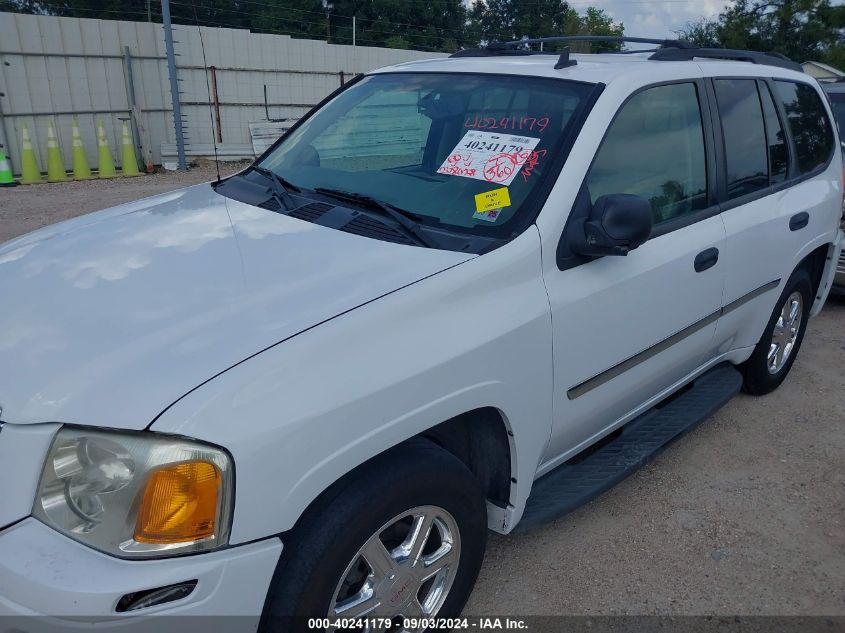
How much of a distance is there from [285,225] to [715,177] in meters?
1.93

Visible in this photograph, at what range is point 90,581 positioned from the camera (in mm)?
1582

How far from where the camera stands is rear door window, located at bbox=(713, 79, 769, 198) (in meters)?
3.37

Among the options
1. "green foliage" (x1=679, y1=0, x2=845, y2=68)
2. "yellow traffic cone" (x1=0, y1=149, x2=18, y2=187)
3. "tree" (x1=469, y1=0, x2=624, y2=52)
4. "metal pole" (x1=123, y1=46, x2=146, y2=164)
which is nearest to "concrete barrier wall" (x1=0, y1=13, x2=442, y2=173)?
"metal pole" (x1=123, y1=46, x2=146, y2=164)

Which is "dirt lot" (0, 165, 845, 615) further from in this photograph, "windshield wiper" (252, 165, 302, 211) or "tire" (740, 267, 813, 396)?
"windshield wiper" (252, 165, 302, 211)

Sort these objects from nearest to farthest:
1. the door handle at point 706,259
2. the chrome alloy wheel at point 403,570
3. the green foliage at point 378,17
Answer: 1. the chrome alloy wheel at point 403,570
2. the door handle at point 706,259
3. the green foliage at point 378,17

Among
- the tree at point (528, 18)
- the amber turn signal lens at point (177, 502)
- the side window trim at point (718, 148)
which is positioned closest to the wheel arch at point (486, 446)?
the amber turn signal lens at point (177, 502)

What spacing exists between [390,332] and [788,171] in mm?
2866

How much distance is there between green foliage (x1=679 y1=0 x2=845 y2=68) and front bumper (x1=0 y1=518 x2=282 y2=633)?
3278 cm

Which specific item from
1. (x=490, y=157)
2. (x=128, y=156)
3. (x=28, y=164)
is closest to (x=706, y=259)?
(x=490, y=157)

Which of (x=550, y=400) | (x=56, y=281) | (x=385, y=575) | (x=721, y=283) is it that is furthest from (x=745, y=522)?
(x=56, y=281)

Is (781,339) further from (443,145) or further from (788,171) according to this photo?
(443,145)

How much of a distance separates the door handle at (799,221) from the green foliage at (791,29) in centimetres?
2937

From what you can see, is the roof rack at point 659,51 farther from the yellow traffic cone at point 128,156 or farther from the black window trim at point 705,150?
the yellow traffic cone at point 128,156

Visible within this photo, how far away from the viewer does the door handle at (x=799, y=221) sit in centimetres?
376
